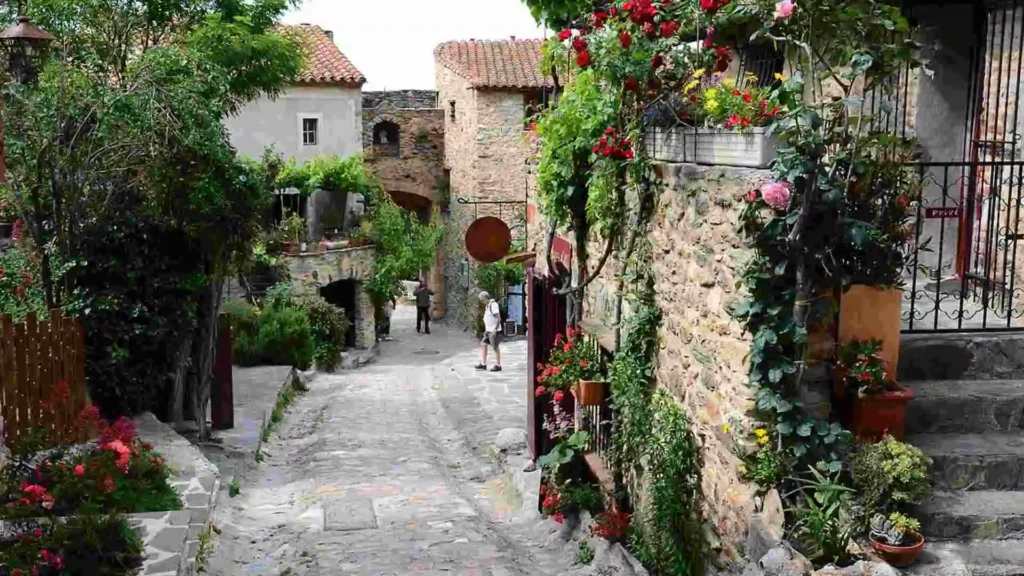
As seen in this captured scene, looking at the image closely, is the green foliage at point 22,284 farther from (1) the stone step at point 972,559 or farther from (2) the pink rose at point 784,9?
(1) the stone step at point 972,559

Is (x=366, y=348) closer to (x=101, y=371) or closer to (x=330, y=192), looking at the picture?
(x=330, y=192)

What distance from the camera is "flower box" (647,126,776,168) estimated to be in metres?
5.05

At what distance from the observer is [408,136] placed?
30.3 metres

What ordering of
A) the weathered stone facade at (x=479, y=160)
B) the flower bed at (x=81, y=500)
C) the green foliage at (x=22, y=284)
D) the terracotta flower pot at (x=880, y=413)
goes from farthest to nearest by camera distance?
the weathered stone facade at (x=479, y=160) < the green foliage at (x=22, y=284) < the flower bed at (x=81, y=500) < the terracotta flower pot at (x=880, y=413)

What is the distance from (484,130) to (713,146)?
70.6 feet

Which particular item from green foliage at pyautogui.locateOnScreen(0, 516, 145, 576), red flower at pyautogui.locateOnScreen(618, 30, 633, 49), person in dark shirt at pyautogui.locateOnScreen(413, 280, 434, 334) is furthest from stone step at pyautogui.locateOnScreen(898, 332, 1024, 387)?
person in dark shirt at pyautogui.locateOnScreen(413, 280, 434, 334)

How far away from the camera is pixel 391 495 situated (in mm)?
9680

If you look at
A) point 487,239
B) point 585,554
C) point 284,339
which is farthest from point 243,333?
point 585,554

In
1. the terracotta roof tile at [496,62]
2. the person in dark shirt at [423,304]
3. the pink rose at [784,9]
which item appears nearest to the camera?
the pink rose at [784,9]

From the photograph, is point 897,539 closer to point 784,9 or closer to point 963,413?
point 963,413

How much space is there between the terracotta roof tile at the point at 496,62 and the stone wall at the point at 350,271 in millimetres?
5847

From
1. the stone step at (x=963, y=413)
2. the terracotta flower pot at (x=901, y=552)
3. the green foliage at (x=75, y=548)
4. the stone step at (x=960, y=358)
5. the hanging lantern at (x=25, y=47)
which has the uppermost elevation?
the hanging lantern at (x=25, y=47)

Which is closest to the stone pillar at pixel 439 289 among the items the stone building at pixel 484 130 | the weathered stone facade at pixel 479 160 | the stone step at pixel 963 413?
the stone building at pixel 484 130

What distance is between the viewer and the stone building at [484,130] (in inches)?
1055
